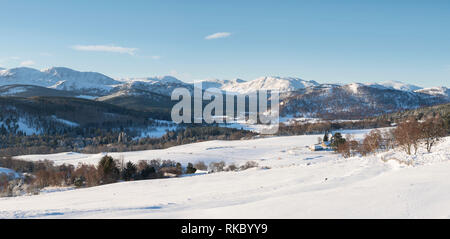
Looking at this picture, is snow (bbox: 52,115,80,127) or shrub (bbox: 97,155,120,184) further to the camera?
snow (bbox: 52,115,80,127)

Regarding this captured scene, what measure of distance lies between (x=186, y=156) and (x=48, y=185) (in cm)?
4417

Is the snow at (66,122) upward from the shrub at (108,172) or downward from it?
upward

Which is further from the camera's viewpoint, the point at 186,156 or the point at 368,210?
the point at 186,156

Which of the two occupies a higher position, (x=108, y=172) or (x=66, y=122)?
(x=66, y=122)

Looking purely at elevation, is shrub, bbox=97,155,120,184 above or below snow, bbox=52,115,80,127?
below

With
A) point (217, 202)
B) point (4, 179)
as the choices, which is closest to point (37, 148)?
point (4, 179)

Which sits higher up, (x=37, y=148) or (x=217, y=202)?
(x=217, y=202)

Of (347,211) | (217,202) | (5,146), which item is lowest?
(5,146)

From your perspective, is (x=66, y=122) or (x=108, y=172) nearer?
(x=108, y=172)

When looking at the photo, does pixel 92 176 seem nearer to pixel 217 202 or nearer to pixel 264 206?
pixel 217 202

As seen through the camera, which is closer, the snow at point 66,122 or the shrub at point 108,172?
the shrub at point 108,172
